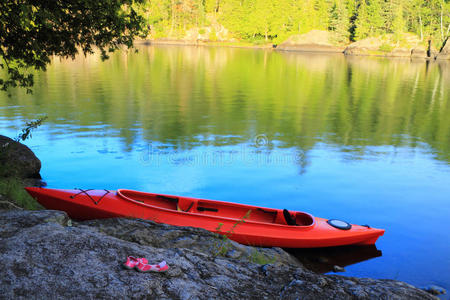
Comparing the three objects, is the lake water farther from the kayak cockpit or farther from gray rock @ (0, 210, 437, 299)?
gray rock @ (0, 210, 437, 299)

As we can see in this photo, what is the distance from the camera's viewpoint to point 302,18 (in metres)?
98.4

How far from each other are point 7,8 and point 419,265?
35.7ft

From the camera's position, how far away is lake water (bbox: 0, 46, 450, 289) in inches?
441

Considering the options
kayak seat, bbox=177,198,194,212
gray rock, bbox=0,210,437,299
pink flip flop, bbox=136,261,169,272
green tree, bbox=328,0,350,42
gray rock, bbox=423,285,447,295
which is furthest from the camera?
green tree, bbox=328,0,350,42

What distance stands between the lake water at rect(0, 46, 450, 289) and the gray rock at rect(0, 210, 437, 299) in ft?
17.4

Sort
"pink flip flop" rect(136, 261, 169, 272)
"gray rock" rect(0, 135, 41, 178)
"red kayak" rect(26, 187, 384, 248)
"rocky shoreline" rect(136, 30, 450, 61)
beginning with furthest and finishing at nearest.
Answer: "rocky shoreline" rect(136, 30, 450, 61) → "gray rock" rect(0, 135, 41, 178) → "red kayak" rect(26, 187, 384, 248) → "pink flip flop" rect(136, 261, 169, 272)

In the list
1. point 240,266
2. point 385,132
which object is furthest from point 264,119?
point 240,266

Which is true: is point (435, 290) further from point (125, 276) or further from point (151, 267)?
point (125, 276)

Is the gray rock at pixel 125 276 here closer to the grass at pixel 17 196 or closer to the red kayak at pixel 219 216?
the red kayak at pixel 219 216

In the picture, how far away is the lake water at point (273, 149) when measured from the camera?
1120cm

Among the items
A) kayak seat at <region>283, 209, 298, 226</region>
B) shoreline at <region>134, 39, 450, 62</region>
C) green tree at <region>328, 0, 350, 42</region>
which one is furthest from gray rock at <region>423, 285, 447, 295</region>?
green tree at <region>328, 0, 350, 42</region>

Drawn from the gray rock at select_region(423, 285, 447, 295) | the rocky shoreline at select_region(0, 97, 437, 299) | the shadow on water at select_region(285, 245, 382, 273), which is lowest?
the gray rock at select_region(423, 285, 447, 295)

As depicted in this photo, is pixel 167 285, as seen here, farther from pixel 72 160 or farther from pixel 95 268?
pixel 72 160

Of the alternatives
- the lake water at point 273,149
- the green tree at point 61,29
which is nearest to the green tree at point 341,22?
the lake water at point 273,149
